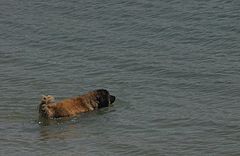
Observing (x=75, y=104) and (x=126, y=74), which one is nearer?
(x=75, y=104)

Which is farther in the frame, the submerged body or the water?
the submerged body

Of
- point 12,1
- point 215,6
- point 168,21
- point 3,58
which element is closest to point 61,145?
point 3,58

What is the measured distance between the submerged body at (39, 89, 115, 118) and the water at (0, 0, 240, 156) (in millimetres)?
217

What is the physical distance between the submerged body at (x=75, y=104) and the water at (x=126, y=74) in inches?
8.6

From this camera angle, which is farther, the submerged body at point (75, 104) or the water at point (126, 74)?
the submerged body at point (75, 104)

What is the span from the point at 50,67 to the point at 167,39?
405cm

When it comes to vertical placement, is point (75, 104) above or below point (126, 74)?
below

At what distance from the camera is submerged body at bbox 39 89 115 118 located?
1795 centimetres

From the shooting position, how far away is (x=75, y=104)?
61.3 feet

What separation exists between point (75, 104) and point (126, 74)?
3.22 meters

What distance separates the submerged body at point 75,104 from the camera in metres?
18.0

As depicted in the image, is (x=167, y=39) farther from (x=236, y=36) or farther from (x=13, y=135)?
(x=13, y=135)

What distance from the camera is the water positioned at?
1642cm

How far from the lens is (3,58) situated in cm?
2439
